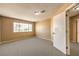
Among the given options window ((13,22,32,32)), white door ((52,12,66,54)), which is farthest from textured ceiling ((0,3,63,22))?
window ((13,22,32,32))

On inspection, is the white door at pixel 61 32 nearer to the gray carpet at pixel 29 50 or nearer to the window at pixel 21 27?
the gray carpet at pixel 29 50

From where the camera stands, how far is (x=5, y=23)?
25.4ft

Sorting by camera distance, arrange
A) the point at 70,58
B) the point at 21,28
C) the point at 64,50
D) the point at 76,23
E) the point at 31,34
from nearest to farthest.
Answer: the point at 70,58 → the point at 64,50 → the point at 76,23 → the point at 21,28 → the point at 31,34

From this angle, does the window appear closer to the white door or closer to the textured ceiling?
the textured ceiling

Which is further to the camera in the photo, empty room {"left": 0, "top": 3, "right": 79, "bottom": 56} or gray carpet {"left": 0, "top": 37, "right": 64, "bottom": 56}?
empty room {"left": 0, "top": 3, "right": 79, "bottom": 56}

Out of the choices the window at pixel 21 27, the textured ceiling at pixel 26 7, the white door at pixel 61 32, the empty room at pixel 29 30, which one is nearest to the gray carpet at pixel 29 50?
the empty room at pixel 29 30

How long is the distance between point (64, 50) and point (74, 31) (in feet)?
14.1

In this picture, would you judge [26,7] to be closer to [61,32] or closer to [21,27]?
[61,32]

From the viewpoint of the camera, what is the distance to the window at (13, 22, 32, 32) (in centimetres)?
930

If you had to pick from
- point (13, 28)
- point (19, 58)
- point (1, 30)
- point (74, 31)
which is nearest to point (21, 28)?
point (13, 28)

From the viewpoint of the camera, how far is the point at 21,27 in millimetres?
10547

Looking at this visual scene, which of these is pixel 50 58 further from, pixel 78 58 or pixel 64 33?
pixel 64 33

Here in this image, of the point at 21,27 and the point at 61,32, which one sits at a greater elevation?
the point at 21,27

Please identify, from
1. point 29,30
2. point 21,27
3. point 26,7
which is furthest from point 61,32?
point 29,30
